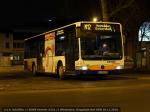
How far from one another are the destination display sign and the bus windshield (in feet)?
0.80

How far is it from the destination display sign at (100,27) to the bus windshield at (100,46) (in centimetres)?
24

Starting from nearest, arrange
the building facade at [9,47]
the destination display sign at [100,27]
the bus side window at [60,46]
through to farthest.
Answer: the destination display sign at [100,27]
the bus side window at [60,46]
the building facade at [9,47]

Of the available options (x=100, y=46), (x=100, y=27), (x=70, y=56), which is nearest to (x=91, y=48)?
(x=100, y=46)

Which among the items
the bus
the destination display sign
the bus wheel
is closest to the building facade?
the bus wheel

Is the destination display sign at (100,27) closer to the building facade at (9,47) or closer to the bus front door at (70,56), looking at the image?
the bus front door at (70,56)

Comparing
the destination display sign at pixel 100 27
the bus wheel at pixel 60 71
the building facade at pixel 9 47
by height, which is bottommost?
the bus wheel at pixel 60 71

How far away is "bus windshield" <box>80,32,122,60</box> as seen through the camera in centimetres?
2642

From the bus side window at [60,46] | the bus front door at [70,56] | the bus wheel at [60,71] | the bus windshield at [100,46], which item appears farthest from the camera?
the bus wheel at [60,71]

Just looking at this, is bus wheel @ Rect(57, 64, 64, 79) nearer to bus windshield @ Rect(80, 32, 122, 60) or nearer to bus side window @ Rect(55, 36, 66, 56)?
bus side window @ Rect(55, 36, 66, 56)

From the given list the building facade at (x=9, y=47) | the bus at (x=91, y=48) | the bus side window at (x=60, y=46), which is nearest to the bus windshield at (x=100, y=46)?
the bus at (x=91, y=48)

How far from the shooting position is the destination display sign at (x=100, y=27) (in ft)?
88.1

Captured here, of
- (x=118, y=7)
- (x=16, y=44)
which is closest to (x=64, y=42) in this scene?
(x=118, y=7)

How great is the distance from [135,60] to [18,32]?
3332 inches

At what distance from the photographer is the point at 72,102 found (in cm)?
1544
